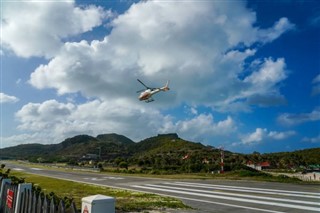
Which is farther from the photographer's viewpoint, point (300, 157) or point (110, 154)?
point (110, 154)

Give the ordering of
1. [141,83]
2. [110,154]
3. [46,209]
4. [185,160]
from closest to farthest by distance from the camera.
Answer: [46,209], [141,83], [185,160], [110,154]

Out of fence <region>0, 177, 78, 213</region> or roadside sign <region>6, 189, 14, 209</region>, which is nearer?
fence <region>0, 177, 78, 213</region>

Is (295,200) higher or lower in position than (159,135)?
lower

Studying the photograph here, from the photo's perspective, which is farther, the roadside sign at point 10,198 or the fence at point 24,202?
the roadside sign at point 10,198

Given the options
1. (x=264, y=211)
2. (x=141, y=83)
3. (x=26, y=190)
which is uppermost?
(x=141, y=83)

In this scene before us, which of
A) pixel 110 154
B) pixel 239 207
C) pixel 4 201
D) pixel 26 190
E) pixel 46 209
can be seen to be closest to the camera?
pixel 46 209

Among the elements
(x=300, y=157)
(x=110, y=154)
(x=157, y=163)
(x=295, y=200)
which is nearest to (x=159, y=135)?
(x=110, y=154)

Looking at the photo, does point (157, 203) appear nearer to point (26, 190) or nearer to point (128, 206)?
point (128, 206)

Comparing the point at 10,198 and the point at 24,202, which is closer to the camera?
the point at 24,202
